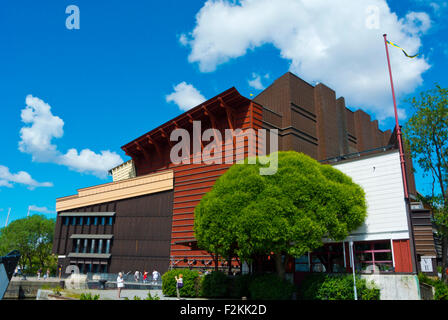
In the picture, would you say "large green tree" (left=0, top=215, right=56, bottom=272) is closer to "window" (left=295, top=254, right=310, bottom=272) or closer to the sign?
"window" (left=295, top=254, right=310, bottom=272)

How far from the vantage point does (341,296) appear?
19.1 metres

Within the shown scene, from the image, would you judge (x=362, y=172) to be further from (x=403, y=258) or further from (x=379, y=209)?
(x=403, y=258)

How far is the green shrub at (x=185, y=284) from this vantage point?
83.7ft

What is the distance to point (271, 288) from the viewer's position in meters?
20.6

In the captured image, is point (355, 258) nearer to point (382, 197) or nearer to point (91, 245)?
point (382, 197)

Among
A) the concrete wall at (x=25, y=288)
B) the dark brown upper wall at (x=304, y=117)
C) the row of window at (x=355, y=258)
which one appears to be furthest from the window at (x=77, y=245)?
the row of window at (x=355, y=258)

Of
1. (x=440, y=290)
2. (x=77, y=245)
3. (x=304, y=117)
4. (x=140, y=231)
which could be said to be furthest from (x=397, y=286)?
(x=77, y=245)

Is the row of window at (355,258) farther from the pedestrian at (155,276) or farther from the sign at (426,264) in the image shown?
the pedestrian at (155,276)

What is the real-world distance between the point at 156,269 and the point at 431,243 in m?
26.9

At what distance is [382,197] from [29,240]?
2604 inches

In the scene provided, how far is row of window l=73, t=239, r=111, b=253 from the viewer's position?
4297cm

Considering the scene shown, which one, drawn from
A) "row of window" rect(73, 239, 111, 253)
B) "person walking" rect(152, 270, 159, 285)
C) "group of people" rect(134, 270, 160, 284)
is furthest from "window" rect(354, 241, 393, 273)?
"row of window" rect(73, 239, 111, 253)

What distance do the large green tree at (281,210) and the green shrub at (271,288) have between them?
0.75 m
